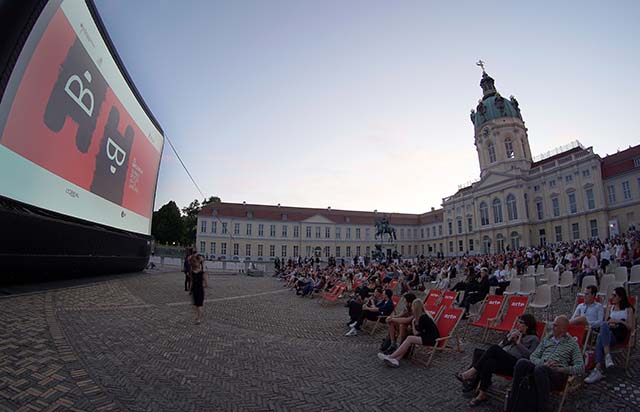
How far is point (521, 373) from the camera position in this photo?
3.37m

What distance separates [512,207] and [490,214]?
3563 mm

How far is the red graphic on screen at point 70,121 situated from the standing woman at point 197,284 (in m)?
4.50

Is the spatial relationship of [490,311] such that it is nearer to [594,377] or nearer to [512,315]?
[512,315]

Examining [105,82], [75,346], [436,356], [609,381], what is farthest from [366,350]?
[105,82]

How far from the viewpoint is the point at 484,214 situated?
2024 inches

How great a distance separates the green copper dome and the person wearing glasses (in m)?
57.7

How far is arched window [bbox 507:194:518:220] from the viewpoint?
4637cm

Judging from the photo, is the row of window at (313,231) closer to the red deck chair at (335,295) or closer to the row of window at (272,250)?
the row of window at (272,250)

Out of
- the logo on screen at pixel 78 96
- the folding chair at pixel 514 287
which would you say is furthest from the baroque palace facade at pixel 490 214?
the logo on screen at pixel 78 96

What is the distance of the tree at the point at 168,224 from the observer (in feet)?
182

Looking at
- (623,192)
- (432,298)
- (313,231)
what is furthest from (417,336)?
(313,231)

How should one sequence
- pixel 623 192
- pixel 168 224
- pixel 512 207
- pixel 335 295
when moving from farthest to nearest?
1. pixel 168 224
2. pixel 512 207
3. pixel 623 192
4. pixel 335 295

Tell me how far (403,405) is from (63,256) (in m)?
11.7

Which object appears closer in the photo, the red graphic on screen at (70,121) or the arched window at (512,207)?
the red graphic on screen at (70,121)
